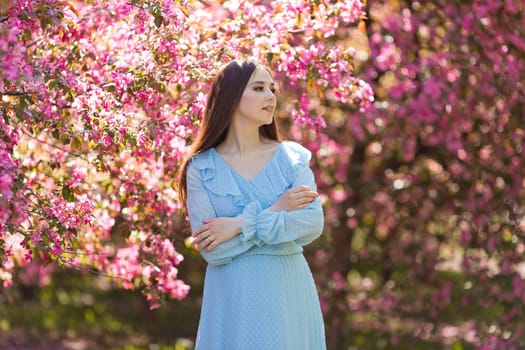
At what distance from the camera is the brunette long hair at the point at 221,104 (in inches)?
131

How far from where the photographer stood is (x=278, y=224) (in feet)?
10.1

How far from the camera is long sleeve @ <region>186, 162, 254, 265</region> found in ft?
10.3

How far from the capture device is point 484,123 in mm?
5777

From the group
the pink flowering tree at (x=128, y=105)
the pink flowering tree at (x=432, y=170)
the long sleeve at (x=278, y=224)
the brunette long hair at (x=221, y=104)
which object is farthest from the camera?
the pink flowering tree at (x=432, y=170)

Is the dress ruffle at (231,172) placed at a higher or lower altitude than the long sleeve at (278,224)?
higher

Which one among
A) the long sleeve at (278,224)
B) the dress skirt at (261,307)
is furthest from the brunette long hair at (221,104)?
the dress skirt at (261,307)

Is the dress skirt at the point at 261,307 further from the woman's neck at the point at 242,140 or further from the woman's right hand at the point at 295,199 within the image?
the woman's neck at the point at 242,140

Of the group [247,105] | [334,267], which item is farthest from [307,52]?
[334,267]

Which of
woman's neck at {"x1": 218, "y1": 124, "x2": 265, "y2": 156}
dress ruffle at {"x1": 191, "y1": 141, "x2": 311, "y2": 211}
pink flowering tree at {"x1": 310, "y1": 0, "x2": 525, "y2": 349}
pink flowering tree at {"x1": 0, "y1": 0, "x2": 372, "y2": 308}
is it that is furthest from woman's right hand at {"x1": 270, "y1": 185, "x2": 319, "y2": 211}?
pink flowering tree at {"x1": 310, "y1": 0, "x2": 525, "y2": 349}

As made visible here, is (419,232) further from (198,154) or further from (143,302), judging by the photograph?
(198,154)

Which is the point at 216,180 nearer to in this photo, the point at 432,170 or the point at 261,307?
the point at 261,307

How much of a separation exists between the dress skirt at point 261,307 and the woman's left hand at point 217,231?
0.36 ft

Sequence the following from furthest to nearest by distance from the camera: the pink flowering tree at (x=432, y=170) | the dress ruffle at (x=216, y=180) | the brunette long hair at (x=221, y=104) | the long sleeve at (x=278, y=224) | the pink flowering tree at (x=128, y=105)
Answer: the pink flowering tree at (x=432, y=170), the pink flowering tree at (x=128, y=105), the brunette long hair at (x=221, y=104), the dress ruffle at (x=216, y=180), the long sleeve at (x=278, y=224)

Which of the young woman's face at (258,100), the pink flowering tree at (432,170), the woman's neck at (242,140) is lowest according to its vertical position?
the pink flowering tree at (432,170)
